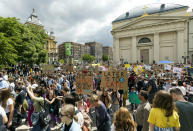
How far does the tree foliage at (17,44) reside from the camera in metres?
14.9

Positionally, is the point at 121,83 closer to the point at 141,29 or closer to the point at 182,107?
the point at 182,107

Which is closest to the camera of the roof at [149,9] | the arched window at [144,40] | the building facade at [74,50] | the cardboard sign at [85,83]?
the cardboard sign at [85,83]

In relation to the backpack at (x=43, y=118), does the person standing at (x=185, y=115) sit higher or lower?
higher

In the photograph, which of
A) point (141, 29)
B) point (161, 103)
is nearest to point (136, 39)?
point (141, 29)

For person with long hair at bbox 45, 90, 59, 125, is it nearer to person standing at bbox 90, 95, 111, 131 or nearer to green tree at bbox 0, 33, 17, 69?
person standing at bbox 90, 95, 111, 131

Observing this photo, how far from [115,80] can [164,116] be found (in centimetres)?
353

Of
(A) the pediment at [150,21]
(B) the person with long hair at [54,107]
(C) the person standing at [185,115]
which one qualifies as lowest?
(B) the person with long hair at [54,107]

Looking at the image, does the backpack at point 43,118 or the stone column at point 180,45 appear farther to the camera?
the stone column at point 180,45

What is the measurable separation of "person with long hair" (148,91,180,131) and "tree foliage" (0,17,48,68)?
1648 cm

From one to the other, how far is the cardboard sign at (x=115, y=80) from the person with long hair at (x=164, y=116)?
3.17 metres

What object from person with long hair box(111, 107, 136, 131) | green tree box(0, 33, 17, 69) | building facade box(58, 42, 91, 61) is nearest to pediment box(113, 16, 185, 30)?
green tree box(0, 33, 17, 69)

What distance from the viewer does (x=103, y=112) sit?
12.1 ft

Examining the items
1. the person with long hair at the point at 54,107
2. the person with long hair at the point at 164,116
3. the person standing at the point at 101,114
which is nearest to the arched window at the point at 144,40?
the person with long hair at the point at 54,107

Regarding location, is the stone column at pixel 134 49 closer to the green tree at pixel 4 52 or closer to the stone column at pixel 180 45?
the stone column at pixel 180 45
